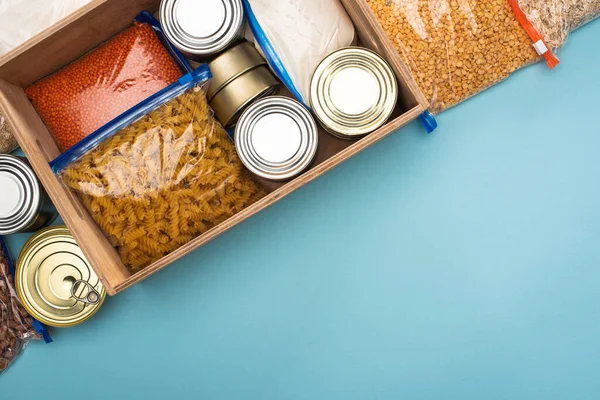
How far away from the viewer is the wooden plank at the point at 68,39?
125 cm

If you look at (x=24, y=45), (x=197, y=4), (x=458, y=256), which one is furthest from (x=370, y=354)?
(x=24, y=45)

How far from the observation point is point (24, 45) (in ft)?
4.11

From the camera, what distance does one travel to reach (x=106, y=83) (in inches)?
52.8

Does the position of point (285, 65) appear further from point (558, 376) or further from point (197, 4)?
point (558, 376)

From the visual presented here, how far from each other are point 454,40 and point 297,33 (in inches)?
16.7

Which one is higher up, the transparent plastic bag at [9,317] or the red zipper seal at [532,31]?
the transparent plastic bag at [9,317]

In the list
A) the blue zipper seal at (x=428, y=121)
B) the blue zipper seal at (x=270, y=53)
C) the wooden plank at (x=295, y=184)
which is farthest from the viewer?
the blue zipper seal at (x=428, y=121)

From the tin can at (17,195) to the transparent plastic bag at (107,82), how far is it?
132 mm

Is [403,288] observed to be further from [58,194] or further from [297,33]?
[58,194]

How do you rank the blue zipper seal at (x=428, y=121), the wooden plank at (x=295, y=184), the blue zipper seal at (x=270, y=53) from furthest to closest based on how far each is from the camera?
1. the blue zipper seal at (x=428, y=121)
2. the blue zipper seal at (x=270, y=53)
3. the wooden plank at (x=295, y=184)

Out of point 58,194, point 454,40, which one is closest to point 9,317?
point 58,194

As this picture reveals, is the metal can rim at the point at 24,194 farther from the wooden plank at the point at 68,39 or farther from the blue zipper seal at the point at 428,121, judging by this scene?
the blue zipper seal at the point at 428,121

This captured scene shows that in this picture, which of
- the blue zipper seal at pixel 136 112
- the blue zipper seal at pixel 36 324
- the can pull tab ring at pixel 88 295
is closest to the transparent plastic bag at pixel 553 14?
the blue zipper seal at pixel 136 112

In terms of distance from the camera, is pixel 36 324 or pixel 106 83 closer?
pixel 106 83
